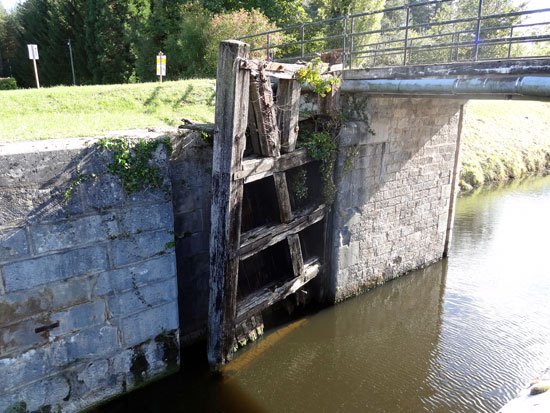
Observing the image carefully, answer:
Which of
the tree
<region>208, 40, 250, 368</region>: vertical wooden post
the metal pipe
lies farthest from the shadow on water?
the tree

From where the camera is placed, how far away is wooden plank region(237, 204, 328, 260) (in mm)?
6696

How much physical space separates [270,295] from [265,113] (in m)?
3.14

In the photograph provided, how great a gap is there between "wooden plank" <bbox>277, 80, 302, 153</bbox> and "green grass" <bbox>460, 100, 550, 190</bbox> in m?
13.1

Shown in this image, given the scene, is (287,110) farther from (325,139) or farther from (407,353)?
(407,353)

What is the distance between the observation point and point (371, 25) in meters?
20.1

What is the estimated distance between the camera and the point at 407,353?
7.55 meters

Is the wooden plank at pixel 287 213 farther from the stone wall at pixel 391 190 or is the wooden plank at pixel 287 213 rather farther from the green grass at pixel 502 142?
the green grass at pixel 502 142

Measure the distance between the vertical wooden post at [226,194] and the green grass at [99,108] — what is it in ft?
5.43

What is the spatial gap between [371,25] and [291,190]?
49.7 ft

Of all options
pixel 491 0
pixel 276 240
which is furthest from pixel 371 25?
pixel 276 240

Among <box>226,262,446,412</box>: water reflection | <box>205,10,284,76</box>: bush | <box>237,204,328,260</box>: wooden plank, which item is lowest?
<box>226,262,446,412</box>: water reflection

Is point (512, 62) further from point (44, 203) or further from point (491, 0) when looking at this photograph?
point (491, 0)

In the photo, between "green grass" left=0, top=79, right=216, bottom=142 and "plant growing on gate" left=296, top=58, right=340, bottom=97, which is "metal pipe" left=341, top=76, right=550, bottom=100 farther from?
"green grass" left=0, top=79, right=216, bottom=142

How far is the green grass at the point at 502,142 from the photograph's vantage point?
19.4 metres
